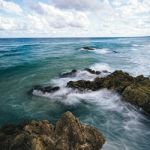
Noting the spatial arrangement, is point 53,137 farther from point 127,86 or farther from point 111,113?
point 127,86

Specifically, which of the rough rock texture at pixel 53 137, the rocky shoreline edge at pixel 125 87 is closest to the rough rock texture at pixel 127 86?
the rocky shoreline edge at pixel 125 87

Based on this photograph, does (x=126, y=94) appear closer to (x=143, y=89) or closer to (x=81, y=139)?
(x=143, y=89)

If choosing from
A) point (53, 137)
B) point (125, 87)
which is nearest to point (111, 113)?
point (125, 87)

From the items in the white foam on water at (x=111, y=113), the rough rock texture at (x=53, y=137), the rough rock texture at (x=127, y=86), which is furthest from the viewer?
the rough rock texture at (x=127, y=86)

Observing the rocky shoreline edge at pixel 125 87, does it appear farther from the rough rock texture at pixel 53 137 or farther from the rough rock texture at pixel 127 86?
the rough rock texture at pixel 53 137

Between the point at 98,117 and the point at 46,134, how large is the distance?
6.34 meters

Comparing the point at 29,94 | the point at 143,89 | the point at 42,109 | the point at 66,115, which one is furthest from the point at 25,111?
the point at 143,89

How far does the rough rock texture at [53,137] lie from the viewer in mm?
9906

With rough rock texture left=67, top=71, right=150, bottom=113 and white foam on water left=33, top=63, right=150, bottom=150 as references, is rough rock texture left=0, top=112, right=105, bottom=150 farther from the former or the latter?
rough rock texture left=67, top=71, right=150, bottom=113

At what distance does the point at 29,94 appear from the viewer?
21766 millimetres

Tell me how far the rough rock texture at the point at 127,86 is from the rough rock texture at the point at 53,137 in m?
6.44

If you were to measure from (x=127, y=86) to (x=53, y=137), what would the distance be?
31.6ft

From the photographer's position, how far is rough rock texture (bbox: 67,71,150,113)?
16.9m

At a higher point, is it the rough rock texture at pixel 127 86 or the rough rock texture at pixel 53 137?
the rough rock texture at pixel 53 137
